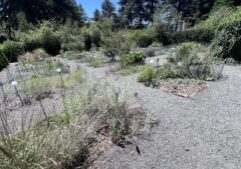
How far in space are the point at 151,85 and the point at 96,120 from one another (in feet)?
9.74

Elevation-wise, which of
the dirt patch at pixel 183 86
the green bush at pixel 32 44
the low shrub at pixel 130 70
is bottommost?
the green bush at pixel 32 44

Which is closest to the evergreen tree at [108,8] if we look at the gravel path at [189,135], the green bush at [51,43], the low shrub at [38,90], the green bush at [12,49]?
the green bush at [51,43]

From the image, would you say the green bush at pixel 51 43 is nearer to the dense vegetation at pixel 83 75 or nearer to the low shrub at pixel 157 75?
the dense vegetation at pixel 83 75

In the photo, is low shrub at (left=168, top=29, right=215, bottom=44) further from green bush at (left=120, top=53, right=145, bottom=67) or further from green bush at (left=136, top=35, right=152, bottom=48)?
green bush at (left=120, top=53, right=145, bottom=67)

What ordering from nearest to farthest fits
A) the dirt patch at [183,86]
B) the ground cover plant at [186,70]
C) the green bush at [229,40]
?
the dirt patch at [183,86] → the ground cover plant at [186,70] → the green bush at [229,40]

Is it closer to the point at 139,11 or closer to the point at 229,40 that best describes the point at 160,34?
the point at 229,40

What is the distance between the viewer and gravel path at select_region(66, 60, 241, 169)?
13.8 ft

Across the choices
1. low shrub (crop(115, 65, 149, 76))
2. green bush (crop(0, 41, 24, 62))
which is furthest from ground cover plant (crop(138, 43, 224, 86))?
green bush (crop(0, 41, 24, 62))

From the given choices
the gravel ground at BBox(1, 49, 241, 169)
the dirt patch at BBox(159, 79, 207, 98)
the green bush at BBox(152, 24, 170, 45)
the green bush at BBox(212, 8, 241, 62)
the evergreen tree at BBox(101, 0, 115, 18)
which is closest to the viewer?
the gravel ground at BBox(1, 49, 241, 169)

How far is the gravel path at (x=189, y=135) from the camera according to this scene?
13.8 ft

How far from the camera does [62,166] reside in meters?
3.98

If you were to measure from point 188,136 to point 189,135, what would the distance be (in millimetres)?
37

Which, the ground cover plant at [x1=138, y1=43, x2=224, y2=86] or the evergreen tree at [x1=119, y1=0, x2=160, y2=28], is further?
the evergreen tree at [x1=119, y1=0, x2=160, y2=28]

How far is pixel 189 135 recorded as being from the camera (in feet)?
16.0
